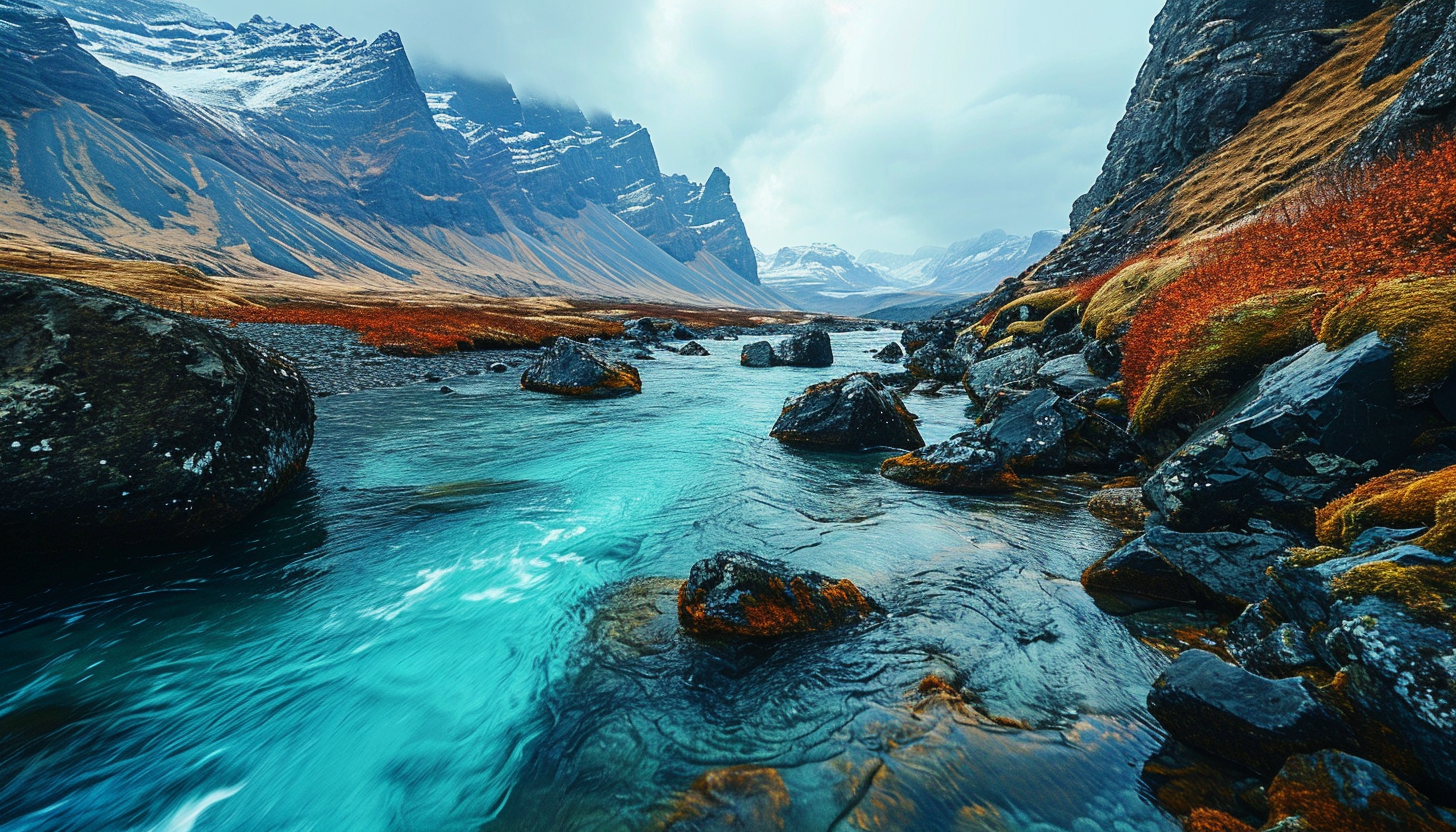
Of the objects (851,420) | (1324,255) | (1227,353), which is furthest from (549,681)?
(1324,255)

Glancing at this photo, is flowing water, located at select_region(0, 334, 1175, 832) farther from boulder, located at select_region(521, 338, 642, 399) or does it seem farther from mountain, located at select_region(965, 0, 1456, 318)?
mountain, located at select_region(965, 0, 1456, 318)

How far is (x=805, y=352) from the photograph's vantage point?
121 ft

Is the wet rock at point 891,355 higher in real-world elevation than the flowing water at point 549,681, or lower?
higher

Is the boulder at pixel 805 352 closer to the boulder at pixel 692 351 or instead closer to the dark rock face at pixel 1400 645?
the boulder at pixel 692 351

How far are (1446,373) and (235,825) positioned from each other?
42.5 feet

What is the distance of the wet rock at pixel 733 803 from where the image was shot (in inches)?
164

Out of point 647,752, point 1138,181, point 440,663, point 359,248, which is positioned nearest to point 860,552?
point 647,752

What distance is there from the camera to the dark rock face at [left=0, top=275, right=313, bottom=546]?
7039mm

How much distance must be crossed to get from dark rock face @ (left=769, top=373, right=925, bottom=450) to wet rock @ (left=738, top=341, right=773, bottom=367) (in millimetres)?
20653

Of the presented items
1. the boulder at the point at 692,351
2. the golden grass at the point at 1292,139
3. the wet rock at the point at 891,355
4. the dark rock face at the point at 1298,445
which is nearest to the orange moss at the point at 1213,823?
the dark rock face at the point at 1298,445

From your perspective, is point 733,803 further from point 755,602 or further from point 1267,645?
point 1267,645

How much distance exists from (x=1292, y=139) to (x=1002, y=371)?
2556 cm

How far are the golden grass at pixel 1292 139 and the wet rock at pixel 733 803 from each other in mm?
31072

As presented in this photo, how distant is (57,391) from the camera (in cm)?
734
